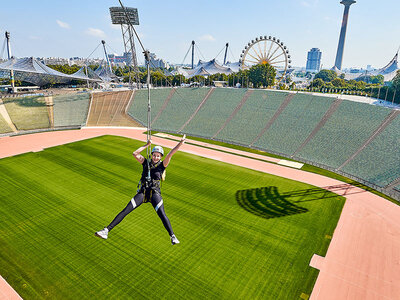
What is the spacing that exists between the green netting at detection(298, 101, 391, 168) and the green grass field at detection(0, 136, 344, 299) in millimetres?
10681

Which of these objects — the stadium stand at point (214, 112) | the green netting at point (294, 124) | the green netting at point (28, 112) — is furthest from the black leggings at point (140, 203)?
the green netting at point (28, 112)

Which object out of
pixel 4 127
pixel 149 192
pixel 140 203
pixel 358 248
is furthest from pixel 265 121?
pixel 4 127

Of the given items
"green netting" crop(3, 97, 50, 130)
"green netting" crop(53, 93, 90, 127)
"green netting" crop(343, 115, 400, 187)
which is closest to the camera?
"green netting" crop(343, 115, 400, 187)

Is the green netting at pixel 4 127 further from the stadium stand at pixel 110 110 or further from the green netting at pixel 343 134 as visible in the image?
the green netting at pixel 343 134

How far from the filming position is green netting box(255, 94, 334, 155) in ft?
142

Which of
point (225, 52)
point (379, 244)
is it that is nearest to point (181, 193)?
point (379, 244)

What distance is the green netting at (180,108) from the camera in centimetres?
5628

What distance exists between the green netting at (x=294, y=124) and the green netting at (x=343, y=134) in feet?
7.02

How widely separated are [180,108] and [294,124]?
26.4m

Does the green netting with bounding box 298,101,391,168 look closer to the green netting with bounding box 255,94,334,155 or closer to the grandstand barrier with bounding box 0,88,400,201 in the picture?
the grandstand barrier with bounding box 0,88,400,201

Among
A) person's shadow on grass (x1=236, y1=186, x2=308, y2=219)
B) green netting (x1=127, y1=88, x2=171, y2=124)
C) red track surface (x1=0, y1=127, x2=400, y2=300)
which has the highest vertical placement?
green netting (x1=127, y1=88, x2=171, y2=124)

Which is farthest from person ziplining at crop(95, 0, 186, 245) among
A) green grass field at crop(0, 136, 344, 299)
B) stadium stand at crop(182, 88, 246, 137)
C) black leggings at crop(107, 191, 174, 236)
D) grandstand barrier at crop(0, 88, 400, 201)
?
stadium stand at crop(182, 88, 246, 137)

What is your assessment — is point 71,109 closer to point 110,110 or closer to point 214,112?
point 110,110

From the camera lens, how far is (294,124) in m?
46.9
